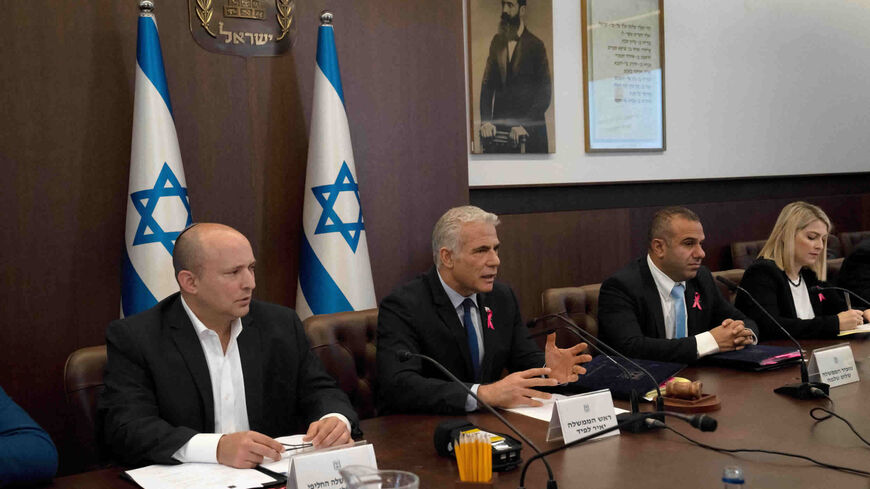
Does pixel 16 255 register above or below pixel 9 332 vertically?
above

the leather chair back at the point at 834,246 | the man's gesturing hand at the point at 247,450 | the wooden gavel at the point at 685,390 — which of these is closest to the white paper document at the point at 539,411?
the wooden gavel at the point at 685,390

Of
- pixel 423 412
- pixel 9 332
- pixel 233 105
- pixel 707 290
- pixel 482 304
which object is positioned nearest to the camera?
pixel 423 412

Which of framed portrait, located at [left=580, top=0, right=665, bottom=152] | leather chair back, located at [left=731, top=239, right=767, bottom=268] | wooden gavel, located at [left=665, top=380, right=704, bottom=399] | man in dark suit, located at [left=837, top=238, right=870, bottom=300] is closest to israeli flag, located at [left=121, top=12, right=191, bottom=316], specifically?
wooden gavel, located at [left=665, top=380, right=704, bottom=399]

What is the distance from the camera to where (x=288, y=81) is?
3.96 meters

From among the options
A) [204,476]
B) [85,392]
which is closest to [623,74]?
[85,392]

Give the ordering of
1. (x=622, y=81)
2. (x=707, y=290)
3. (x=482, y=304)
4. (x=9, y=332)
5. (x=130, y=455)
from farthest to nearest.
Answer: (x=622, y=81), (x=707, y=290), (x=9, y=332), (x=482, y=304), (x=130, y=455)

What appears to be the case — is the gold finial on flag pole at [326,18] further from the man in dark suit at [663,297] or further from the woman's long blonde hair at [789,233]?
the woman's long blonde hair at [789,233]

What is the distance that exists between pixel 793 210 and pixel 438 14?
2.00m

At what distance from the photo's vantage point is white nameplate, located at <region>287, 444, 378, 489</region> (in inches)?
63.8

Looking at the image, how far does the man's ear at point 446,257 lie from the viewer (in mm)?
2858

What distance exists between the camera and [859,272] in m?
4.22

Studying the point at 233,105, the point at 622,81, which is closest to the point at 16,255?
the point at 233,105

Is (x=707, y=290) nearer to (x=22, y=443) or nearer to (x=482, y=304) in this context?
(x=482, y=304)

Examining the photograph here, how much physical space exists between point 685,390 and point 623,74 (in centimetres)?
381
